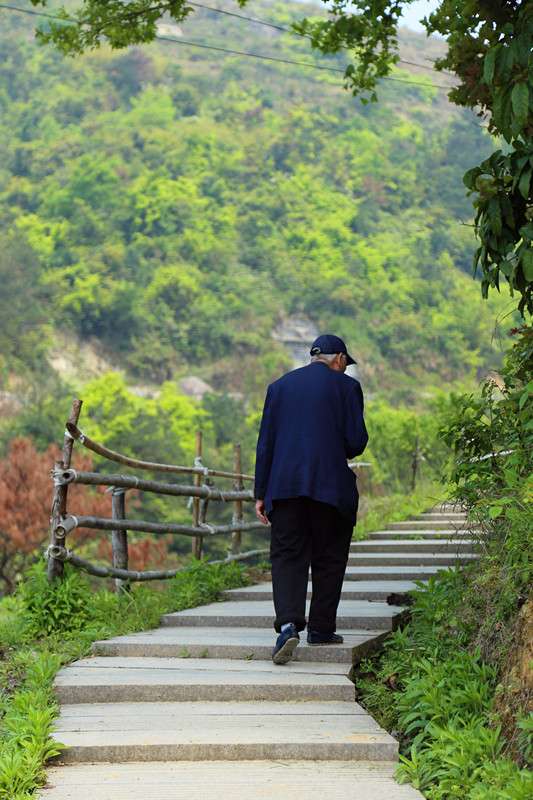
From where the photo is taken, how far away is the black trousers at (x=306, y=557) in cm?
398

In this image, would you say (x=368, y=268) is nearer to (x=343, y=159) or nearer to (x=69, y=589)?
(x=343, y=159)

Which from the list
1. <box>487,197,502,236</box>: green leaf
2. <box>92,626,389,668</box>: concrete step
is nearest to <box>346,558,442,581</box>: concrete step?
<box>92,626,389,668</box>: concrete step

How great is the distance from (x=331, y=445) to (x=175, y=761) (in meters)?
1.62

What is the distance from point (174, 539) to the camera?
3609 cm

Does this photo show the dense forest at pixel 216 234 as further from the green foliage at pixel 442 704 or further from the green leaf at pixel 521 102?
the green leaf at pixel 521 102

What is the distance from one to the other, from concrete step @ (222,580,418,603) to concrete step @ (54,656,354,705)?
1.89m

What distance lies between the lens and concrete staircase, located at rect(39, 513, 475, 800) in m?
2.75

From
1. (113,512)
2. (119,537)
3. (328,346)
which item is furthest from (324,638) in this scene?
(113,512)

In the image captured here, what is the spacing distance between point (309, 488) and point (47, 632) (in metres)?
1.89

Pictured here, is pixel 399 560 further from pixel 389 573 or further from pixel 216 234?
pixel 216 234

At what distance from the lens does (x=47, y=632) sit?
485cm

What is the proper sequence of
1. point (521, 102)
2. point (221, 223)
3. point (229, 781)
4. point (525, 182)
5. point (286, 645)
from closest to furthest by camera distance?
point (229, 781), point (521, 102), point (525, 182), point (286, 645), point (221, 223)

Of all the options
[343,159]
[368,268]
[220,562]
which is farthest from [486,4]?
[343,159]

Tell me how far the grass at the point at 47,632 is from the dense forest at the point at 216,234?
45.3m
